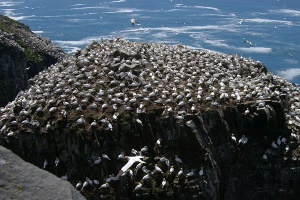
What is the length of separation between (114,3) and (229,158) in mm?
143201

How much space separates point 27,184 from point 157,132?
13.2 meters

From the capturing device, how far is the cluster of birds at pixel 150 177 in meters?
19.3

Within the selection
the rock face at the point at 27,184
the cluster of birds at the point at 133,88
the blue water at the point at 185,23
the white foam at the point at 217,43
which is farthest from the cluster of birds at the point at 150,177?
the white foam at the point at 217,43

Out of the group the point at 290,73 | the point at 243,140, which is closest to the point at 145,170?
the point at 243,140

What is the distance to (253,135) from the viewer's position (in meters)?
23.2

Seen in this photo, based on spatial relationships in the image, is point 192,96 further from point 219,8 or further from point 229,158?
point 219,8

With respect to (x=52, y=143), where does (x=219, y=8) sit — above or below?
below

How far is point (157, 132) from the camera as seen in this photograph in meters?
21.1

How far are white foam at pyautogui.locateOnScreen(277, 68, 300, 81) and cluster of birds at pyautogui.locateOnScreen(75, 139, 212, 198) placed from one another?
6059 cm

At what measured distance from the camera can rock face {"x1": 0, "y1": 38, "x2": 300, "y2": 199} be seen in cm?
2016

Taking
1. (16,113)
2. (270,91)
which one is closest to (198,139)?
(270,91)

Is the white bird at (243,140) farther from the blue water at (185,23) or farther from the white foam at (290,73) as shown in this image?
the white foam at (290,73)

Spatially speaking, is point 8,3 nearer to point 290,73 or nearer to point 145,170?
point 290,73

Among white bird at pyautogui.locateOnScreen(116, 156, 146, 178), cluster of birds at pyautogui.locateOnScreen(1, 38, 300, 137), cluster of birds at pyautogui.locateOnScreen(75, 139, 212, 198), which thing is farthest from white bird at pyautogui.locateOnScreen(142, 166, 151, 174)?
cluster of birds at pyautogui.locateOnScreen(1, 38, 300, 137)
